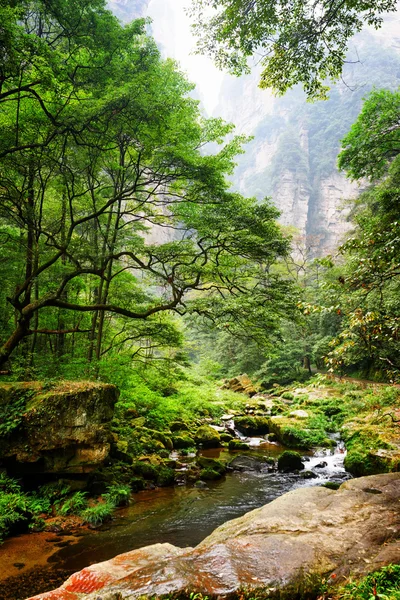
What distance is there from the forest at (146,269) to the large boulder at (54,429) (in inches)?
1.4

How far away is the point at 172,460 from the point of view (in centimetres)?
895

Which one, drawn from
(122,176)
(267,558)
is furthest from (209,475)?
(122,176)

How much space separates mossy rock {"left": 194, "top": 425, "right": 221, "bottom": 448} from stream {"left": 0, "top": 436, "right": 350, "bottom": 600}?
255 centimetres

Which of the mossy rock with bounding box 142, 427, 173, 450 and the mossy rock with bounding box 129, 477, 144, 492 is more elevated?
the mossy rock with bounding box 142, 427, 173, 450

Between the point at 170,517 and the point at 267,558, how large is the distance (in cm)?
379

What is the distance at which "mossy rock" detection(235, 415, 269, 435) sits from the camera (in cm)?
1363

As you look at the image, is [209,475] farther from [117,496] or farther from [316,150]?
[316,150]

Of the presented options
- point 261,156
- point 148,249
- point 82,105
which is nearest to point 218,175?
point 148,249

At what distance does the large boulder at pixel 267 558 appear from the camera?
2.59 meters

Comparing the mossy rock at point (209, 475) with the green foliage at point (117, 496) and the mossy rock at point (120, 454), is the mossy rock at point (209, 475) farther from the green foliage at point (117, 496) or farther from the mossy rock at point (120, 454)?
the green foliage at point (117, 496)

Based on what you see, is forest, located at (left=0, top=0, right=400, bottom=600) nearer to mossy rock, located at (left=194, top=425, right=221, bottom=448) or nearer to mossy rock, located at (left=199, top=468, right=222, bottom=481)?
mossy rock, located at (left=199, top=468, right=222, bottom=481)

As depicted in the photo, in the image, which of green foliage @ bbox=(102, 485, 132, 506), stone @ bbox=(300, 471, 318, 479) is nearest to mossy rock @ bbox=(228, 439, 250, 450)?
stone @ bbox=(300, 471, 318, 479)

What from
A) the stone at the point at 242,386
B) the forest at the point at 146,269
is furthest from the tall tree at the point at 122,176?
the stone at the point at 242,386

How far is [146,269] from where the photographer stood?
959 centimetres
